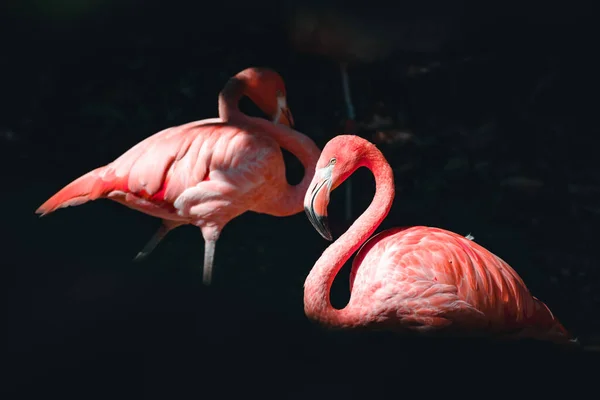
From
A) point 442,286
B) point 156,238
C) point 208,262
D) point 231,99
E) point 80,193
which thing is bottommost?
point 156,238

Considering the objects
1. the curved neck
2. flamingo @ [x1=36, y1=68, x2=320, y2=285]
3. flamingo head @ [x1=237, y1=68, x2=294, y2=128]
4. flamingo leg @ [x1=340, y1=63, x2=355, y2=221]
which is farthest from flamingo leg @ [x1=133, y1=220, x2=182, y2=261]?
the curved neck

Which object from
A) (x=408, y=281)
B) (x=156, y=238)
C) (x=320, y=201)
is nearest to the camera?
(x=408, y=281)

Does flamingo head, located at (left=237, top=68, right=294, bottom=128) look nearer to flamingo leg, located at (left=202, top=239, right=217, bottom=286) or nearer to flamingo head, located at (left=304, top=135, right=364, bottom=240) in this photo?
flamingo leg, located at (left=202, top=239, right=217, bottom=286)

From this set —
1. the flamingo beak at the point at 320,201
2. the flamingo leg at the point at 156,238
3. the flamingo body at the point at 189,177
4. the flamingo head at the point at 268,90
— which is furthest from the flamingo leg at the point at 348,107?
the flamingo beak at the point at 320,201

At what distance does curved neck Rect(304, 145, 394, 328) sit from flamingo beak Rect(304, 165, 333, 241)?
11 cm

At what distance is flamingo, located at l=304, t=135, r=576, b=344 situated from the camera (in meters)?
2.90

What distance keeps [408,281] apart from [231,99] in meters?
1.56

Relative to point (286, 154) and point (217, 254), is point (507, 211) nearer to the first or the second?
point (286, 154)

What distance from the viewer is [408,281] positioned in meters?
2.90

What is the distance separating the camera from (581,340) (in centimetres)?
362

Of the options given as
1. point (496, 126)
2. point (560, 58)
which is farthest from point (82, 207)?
point (560, 58)

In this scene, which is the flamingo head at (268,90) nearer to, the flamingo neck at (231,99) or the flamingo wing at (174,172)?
the flamingo neck at (231,99)

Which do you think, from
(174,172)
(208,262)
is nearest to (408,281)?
(208,262)

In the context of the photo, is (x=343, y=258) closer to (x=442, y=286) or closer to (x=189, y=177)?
(x=442, y=286)
